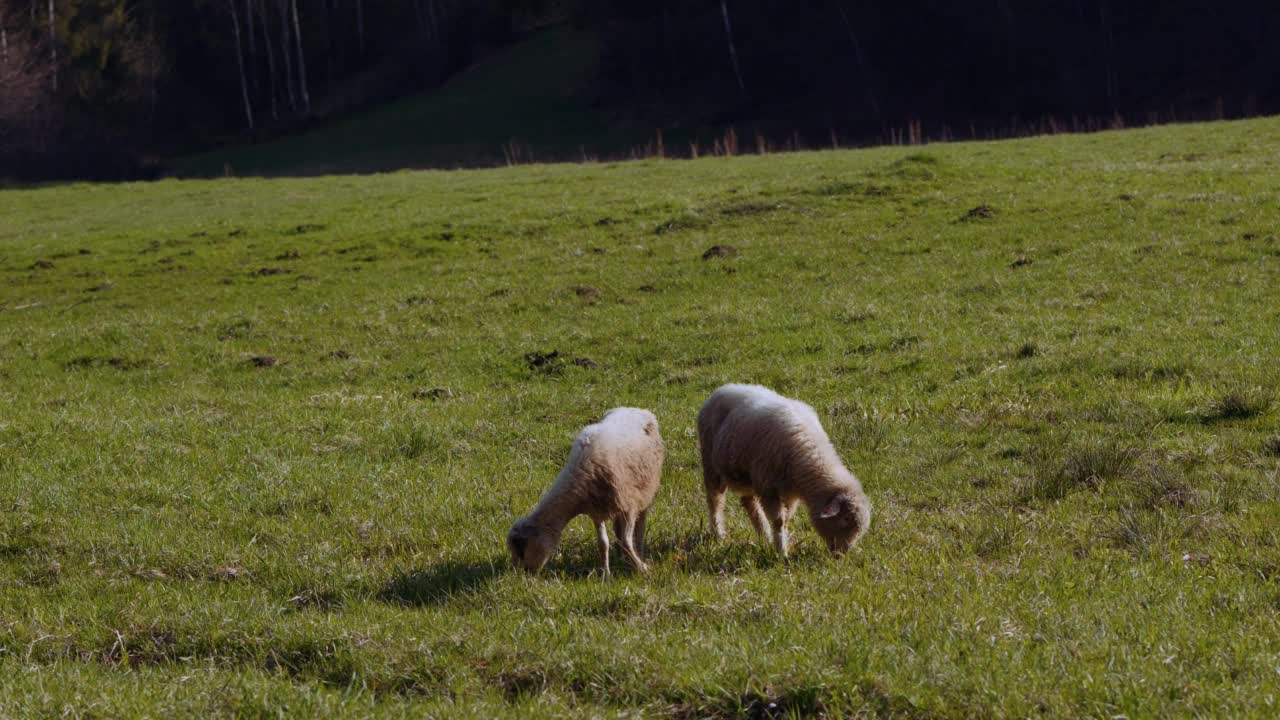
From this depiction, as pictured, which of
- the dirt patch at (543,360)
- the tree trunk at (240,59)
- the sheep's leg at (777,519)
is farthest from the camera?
the tree trunk at (240,59)

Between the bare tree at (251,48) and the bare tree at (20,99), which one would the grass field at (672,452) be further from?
the bare tree at (251,48)

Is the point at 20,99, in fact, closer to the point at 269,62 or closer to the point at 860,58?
the point at 269,62

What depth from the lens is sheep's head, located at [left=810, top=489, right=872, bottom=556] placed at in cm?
734

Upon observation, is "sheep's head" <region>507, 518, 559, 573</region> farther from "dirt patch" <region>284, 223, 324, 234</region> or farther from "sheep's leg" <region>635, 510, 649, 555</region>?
"dirt patch" <region>284, 223, 324, 234</region>

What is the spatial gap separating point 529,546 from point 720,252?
1479 cm

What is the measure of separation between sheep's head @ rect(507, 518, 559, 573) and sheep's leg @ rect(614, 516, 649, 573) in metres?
0.52

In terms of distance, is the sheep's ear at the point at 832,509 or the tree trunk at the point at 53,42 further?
the tree trunk at the point at 53,42

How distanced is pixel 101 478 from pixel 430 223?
56.8ft

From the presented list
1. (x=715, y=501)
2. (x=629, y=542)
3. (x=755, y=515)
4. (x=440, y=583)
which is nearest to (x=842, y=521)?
(x=755, y=515)

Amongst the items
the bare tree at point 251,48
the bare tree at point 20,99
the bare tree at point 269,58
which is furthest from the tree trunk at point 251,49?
the bare tree at point 20,99

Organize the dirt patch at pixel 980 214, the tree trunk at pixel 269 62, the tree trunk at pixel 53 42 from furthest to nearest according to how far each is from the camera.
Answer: the tree trunk at pixel 269 62 → the tree trunk at pixel 53 42 → the dirt patch at pixel 980 214

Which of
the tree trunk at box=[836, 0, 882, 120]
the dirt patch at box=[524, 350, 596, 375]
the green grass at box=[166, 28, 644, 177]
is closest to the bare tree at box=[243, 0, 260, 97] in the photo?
the green grass at box=[166, 28, 644, 177]

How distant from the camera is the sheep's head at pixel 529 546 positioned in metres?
7.34

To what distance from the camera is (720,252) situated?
21.6m
